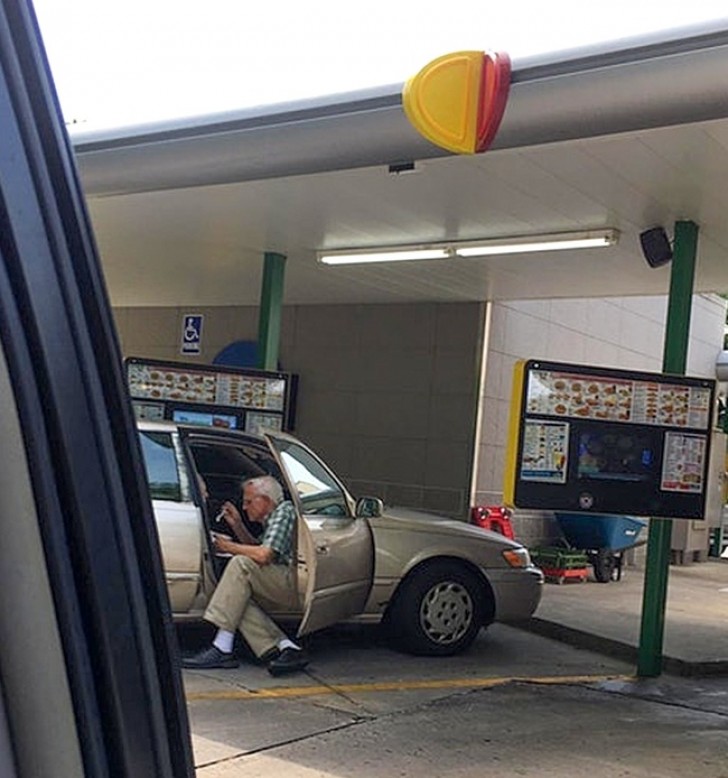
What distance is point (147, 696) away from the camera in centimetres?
→ 114

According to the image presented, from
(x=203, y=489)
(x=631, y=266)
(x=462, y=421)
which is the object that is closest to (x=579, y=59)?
(x=203, y=489)

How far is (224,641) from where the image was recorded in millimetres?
7172

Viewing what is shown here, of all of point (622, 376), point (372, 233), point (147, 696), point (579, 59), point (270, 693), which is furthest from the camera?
point (372, 233)

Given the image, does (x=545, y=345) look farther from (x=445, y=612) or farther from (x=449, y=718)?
(x=449, y=718)

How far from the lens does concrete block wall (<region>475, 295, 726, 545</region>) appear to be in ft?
43.8

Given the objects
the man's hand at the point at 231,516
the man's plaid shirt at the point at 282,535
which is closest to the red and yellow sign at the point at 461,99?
the man's plaid shirt at the point at 282,535

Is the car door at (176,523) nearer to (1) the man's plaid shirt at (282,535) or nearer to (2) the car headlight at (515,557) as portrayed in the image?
(1) the man's plaid shirt at (282,535)

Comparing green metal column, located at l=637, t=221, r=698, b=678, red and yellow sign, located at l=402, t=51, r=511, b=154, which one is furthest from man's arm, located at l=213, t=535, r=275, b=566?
red and yellow sign, located at l=402, t=51, r=511, b=154

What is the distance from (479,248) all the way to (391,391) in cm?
420

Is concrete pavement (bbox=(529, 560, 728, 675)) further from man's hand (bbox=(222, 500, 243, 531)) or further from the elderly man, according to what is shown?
man's hand (bbox=(222, 500, 243, 531))

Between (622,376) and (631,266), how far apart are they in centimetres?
324

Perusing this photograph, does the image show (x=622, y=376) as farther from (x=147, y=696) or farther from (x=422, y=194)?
(x=147, y=696)

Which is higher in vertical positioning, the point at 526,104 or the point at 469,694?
the point at 526,104

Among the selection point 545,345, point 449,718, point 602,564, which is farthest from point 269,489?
point 545,345
